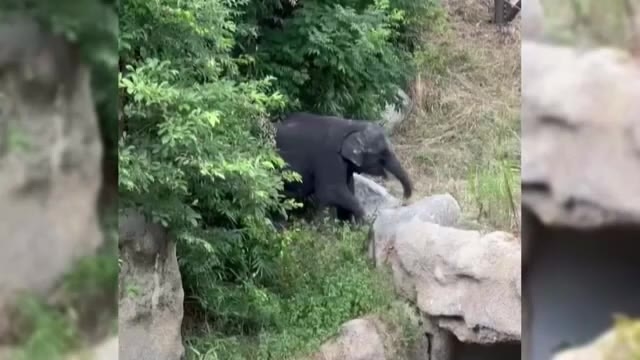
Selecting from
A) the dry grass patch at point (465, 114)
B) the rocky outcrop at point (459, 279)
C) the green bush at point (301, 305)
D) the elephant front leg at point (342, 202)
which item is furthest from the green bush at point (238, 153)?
the dry grass patch at point (465, 114)

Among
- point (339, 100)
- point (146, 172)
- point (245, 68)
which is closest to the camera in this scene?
point (146, 172)

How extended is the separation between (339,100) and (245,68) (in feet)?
1.69

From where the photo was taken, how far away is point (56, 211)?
2.62ft

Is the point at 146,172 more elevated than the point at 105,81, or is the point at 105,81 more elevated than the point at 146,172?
the point at 105,81

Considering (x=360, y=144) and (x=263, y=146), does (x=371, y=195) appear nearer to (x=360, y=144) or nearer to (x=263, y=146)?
(x=360, y=144)

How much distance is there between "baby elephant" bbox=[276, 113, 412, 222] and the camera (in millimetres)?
3654

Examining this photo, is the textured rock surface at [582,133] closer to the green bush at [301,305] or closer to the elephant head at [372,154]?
the green bush at [301,305]

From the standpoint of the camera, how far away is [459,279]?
8.33ft

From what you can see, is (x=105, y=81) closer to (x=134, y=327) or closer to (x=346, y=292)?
(x=134, y=327)

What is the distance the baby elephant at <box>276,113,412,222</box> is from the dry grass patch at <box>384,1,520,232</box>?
225 millimetres

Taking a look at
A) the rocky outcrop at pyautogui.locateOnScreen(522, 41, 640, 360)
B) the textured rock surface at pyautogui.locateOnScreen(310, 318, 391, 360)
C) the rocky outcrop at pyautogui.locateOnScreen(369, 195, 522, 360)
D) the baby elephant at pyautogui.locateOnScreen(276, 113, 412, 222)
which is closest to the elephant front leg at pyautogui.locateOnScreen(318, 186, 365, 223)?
the baby elephant at pyautogui.locateOnScreen(276, 113, 412, 222)

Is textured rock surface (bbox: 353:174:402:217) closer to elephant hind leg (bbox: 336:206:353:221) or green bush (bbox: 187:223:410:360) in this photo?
elephant hind leg (bbox: 336:206:353:221)

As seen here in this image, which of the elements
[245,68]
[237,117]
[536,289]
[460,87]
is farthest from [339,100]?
[536,289]

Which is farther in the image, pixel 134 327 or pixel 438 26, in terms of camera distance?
pixel 438 26
